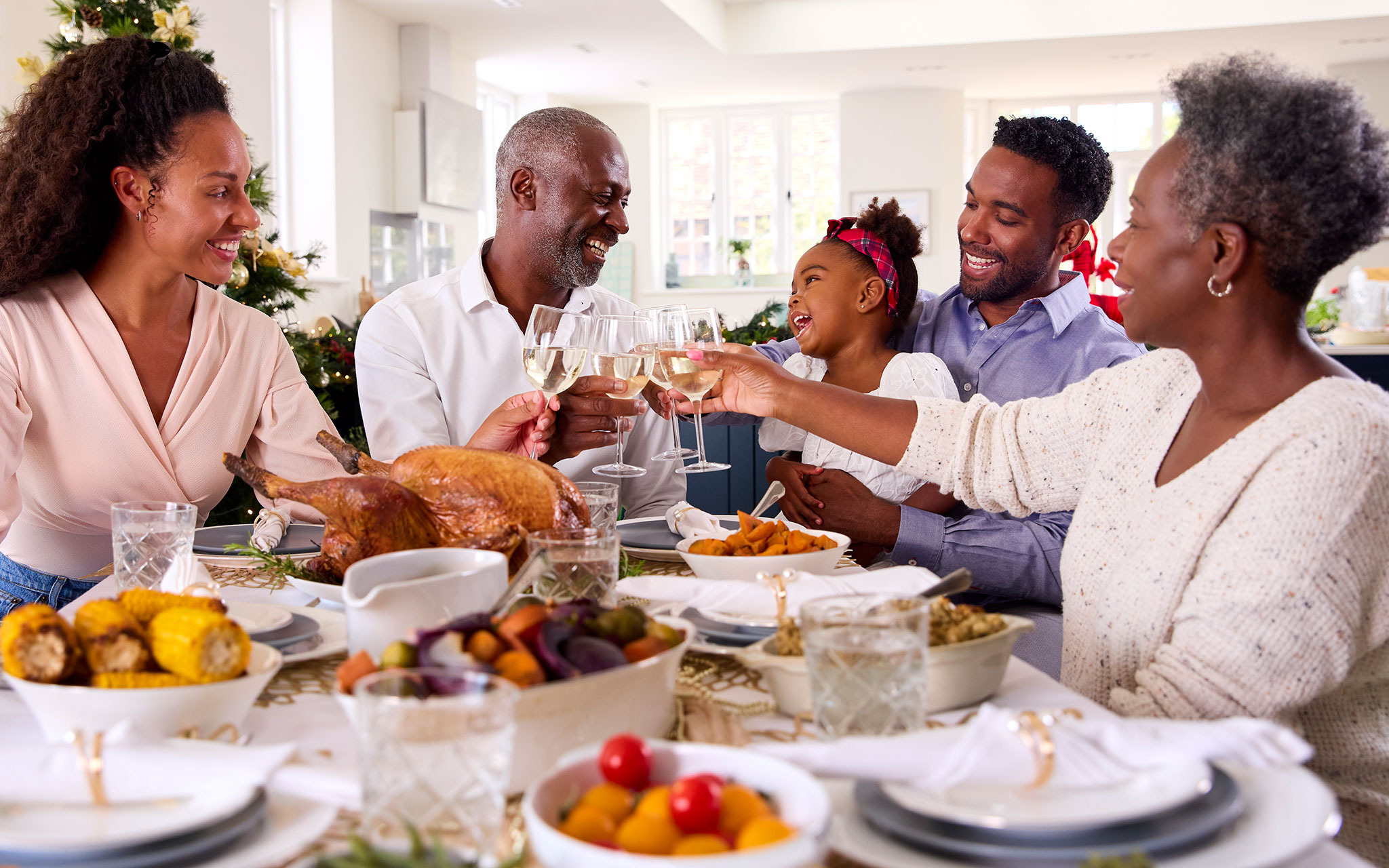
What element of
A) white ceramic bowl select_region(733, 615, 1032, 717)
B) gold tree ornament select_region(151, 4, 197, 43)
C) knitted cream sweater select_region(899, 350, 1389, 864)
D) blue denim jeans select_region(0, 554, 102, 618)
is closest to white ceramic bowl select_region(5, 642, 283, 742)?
white ceramic bowl select_region(733, 615, 1032, 717)

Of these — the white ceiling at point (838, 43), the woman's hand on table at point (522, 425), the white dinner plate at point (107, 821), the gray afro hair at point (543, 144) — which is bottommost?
the white dinner plate at point (107, 821)

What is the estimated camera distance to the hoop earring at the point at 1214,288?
1358mm

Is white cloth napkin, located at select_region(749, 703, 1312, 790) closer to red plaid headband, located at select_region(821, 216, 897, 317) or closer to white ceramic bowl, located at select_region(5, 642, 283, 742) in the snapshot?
white ceramic bowl, located at select_region(5, 642, 283, 742)

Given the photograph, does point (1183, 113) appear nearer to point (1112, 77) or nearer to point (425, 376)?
point (425, 376)

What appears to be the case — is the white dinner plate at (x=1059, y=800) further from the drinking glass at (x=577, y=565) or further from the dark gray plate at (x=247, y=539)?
the dark gray plate at (x=247, y=539)

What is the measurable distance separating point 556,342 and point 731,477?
8.73 feet

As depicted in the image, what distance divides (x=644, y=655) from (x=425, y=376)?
6.31 ft

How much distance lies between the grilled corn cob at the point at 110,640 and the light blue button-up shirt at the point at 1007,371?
1596 mm

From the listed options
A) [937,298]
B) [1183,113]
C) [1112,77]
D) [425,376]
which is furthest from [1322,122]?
[1112,77]

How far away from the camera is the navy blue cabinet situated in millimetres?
4379

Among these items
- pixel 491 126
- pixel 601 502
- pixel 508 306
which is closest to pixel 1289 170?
pixel 601 502

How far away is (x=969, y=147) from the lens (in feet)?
41.9

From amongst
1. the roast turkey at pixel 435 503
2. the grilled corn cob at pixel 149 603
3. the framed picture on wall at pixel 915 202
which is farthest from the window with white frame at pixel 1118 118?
the grilled corn cob at pixel 149 603

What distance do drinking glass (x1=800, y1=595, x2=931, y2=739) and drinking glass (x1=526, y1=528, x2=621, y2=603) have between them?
380mm
